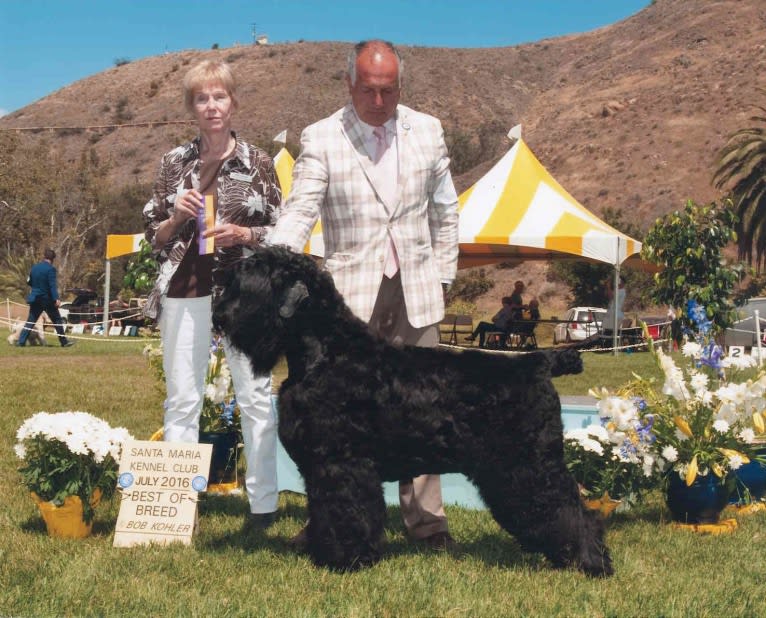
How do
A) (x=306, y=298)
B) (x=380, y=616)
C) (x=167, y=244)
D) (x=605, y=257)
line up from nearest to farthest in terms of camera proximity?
(x=380, y=616) < (x=306, y=298) < (x=167, y=244) < (x=605, y=257)

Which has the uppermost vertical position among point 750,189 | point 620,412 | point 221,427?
point 750,189

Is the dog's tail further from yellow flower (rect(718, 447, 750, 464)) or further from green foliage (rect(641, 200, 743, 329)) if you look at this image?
green foliage (rect(641, 200, 743, 329))

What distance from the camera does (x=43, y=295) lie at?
16844 millimetres

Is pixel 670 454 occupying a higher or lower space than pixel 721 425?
lower

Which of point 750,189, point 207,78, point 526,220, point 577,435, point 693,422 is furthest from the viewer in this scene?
point 750,189

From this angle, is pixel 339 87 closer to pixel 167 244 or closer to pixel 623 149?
pixel 623 149

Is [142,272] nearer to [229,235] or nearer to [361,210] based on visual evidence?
[229,235]

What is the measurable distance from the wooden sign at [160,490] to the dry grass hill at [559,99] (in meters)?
39.3

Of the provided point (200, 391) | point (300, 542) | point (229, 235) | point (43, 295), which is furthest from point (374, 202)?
point (43, 295)

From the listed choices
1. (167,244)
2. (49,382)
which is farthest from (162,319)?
(49,382)

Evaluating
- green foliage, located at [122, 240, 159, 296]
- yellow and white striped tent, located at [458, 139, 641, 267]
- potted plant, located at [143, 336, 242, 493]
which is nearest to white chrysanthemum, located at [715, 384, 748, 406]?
potted plant, located at [143, 336, 242, 493]

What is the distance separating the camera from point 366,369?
10.6 feet

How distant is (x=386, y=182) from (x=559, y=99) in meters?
60.3

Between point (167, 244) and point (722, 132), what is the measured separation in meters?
46.6
